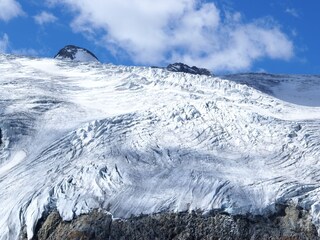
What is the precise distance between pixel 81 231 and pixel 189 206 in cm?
348

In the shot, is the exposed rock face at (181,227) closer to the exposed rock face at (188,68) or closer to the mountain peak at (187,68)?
the mountain peak at (187,68)

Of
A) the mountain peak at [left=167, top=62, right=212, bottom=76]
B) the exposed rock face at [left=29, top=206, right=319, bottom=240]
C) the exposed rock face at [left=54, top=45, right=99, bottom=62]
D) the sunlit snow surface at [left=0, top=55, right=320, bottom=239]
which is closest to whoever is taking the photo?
the exposed rock face at [left=29, top=206, right=319, bottom=240]

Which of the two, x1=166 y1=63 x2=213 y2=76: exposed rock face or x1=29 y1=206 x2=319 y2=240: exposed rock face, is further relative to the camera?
x1=166 y1=63 x2=213 y2=76: exposed rock face

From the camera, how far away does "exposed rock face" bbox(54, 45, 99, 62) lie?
73.6 metres

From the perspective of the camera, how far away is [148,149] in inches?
1060

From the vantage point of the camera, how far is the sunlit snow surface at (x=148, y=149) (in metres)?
23.1

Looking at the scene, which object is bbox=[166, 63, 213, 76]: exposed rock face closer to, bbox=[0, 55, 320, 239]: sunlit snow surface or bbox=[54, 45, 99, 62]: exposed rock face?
bbox=[54, 45, 99, 62]: exposed rock face

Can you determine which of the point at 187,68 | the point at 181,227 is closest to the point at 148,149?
the point at 181,227

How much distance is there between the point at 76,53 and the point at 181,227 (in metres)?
55.4

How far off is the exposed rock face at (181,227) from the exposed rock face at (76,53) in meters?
52.2

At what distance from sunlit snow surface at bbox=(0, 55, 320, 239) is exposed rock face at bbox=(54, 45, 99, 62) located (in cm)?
3511

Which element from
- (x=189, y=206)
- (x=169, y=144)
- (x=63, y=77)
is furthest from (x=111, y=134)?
(x=63, y=77)

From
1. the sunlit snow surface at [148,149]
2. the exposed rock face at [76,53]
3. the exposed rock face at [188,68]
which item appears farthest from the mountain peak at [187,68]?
the sunlit snow surface at [148,149]

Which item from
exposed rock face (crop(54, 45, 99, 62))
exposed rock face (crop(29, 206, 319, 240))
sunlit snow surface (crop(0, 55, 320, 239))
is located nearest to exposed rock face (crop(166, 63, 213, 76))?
exposed rock face (crop(54, 45, 99, 62))
